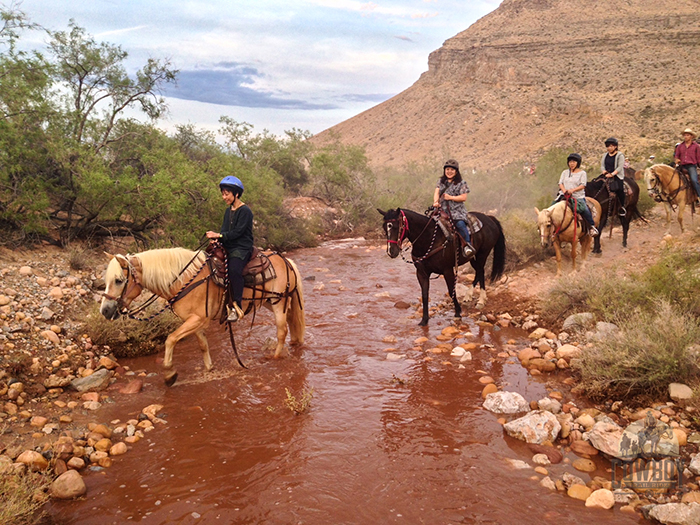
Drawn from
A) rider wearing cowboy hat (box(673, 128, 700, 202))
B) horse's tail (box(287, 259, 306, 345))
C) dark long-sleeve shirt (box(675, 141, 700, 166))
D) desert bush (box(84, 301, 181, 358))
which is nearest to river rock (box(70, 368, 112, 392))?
desert bush (box(84, 301, 181, 358))

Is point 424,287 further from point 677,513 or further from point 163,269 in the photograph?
point 677,513

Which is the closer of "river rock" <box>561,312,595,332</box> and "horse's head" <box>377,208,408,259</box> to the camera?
"river rock" <box>561,312,595,332</box>

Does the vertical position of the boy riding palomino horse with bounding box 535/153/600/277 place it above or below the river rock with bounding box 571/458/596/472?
above

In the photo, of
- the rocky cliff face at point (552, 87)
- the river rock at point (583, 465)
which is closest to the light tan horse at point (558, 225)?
the river rock at point (583, 465)

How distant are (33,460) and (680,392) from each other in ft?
21.5

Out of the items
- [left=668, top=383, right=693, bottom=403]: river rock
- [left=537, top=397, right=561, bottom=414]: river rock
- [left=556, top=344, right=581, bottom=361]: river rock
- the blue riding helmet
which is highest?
the blue riding helmet

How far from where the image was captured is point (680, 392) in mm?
4852

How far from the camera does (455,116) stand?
65750 mm

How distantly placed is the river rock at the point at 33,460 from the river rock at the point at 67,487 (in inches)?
13.9

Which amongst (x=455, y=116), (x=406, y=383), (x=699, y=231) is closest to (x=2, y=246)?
(x=406, y=383)

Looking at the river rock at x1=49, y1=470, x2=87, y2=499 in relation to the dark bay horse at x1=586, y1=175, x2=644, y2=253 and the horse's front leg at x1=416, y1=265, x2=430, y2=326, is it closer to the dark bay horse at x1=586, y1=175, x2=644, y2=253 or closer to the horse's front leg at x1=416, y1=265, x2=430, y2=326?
the horse's front leg at x1=416, y1=265, x2=430, y2=326

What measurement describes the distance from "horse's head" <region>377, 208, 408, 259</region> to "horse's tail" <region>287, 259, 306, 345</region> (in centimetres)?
171

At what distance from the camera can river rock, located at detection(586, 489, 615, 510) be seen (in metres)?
3.71

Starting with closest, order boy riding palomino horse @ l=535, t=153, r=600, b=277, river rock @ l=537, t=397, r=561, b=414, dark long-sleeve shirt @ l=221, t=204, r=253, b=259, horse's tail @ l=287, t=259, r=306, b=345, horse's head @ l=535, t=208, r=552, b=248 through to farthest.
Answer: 1. river rock @ l=537, t=397, r=561, b=414
2. dark long-sleeve shirt @ l=221, t=204, r=253, b=259
3. horse's tail @ l=287, t=259, r=306, b=345
4. horse's head @ l=535, t=208, r=552, b=248
5. boy riding palomino horse @ l=535, t=153, r=600, b=277
